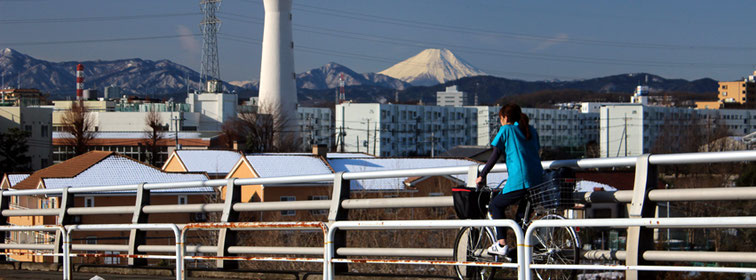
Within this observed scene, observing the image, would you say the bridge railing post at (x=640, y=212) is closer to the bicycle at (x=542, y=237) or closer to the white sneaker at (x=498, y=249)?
the bicycle at (x=542, y=237)

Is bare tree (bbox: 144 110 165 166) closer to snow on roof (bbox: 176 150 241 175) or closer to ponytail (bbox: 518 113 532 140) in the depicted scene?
snow on roof (bbox: 176 150 241 175)

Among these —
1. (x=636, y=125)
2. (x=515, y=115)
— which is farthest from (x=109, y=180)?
(x=636, y=125)

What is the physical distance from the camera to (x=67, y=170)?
4856 cm

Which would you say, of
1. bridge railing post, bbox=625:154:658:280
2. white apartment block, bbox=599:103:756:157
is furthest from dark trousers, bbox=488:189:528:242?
white apartment block, bbox=599:103:756:157

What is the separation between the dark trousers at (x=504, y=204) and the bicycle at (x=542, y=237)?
0.04 m

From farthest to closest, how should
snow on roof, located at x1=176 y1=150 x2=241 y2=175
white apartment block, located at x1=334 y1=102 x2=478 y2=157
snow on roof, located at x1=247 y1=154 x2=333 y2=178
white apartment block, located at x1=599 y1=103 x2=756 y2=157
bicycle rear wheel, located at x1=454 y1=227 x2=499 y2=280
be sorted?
white apartment block, located at x1=334 y1=102 x2=478 y2=157 → white apartment block, located at x1=599 y1=103 x2=756 y2=157 → snow on roof, located at x1=176 y1=150 x2=241 y2=175 → snow on roof, located at x1=247 y1=154 x2=333 y2=178 → bicycle rear wheel, located at x1=454 y1=227 x2=499 y2=280

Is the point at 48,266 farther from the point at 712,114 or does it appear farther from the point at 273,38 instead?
the point at 712,114

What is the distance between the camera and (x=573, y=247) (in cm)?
715

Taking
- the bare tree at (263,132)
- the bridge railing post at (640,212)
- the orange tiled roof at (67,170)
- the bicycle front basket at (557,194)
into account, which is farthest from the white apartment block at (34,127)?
the bridge railing post at (640,212)

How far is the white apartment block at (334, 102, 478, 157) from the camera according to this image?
140 metres

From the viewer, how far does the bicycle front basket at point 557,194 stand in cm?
699

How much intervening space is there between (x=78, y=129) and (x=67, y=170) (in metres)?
55.5

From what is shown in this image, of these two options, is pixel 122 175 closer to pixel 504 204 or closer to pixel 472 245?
pixel 472 245

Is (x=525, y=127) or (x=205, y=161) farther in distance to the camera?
(x=205, y=161)
